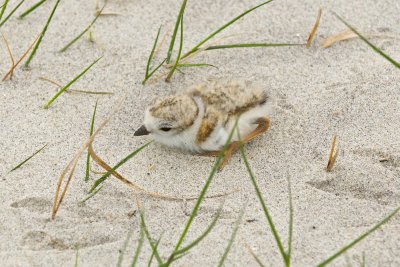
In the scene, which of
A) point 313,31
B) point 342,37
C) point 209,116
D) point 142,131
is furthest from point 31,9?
point 342,37

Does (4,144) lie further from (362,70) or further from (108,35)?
(362,70)

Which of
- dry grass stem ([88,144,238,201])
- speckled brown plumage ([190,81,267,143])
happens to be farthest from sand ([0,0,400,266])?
speckled brown plumage ([190,81,267,143])

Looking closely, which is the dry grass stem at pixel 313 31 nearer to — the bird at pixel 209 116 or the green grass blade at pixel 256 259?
the bird at pixel 209 116

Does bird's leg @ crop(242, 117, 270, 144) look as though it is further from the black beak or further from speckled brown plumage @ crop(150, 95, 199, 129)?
the black beak

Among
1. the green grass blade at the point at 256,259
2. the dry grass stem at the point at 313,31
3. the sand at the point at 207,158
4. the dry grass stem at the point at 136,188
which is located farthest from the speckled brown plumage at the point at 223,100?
the green grass blade at the point at 256,259

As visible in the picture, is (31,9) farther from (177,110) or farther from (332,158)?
(332,158)

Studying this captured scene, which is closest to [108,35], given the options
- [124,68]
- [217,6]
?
[124,68]
